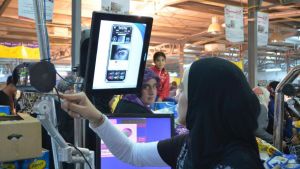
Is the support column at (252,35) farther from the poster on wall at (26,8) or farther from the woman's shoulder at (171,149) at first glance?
the woman's shoulder at (171,149)

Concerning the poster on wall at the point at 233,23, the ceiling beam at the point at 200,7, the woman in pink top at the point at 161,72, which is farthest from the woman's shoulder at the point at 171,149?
the ceiling beam at the point at 200,7

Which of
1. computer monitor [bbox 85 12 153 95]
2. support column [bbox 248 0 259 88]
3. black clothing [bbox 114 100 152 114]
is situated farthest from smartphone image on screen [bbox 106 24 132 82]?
support column [bbox 248 0 259 88]

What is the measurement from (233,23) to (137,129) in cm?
276

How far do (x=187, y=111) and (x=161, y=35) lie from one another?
6.91m

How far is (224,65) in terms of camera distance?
1.36 meters

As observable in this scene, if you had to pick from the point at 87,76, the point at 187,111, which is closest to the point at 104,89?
the point at 87,76

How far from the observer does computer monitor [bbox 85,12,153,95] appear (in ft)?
5.04

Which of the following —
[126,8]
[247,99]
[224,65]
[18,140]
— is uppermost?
[126,8]

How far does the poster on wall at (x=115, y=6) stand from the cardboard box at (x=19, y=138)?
2.88ft

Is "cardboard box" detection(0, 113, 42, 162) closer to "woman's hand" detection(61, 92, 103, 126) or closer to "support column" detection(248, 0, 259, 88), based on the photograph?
"woman's hand" detection(61, 92, 103, 126)

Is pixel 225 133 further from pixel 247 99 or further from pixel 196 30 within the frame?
pixel 196 30

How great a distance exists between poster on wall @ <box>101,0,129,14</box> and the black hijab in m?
1.25

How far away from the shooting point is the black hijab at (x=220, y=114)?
51.3 inches

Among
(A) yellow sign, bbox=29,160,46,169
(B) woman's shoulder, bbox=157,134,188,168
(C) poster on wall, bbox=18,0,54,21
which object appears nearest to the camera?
(B) woman's shoulder, bbox=157,134,188,168
